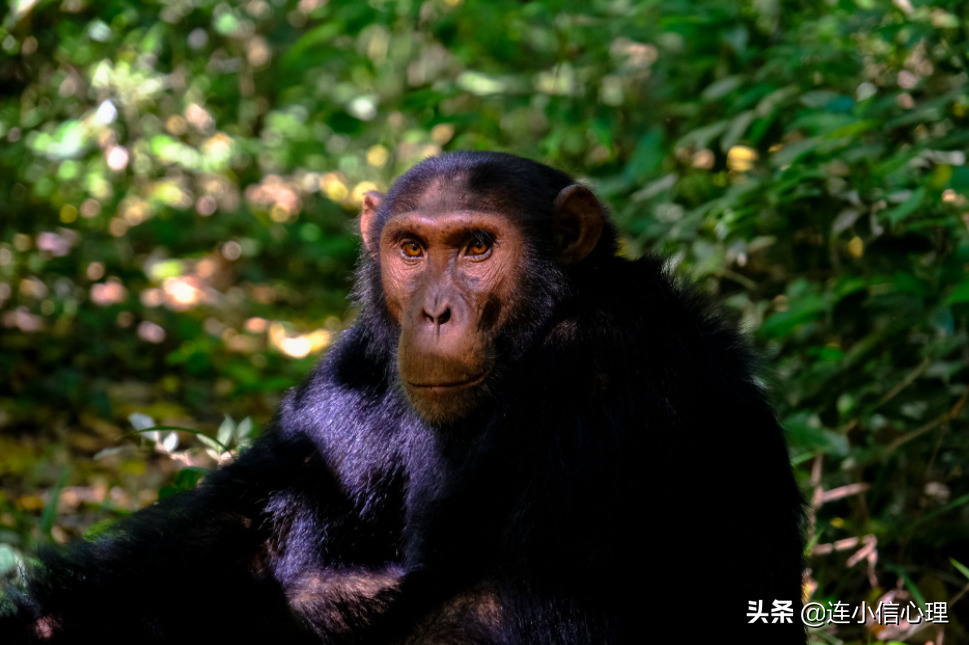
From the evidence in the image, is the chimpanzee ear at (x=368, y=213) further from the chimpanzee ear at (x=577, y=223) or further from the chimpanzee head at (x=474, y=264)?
the chimpanzee ear at (x=577, y=223)

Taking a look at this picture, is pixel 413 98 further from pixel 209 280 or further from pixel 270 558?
pixel 209 280

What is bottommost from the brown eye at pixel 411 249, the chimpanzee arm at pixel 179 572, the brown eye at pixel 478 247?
the chimpanzee arm at pixel 179 572

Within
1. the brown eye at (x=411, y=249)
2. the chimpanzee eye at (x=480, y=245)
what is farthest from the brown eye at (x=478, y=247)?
the brown eye at (x=411, y=249)

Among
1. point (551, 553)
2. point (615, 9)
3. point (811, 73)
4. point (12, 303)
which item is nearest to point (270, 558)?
point (551, 553)

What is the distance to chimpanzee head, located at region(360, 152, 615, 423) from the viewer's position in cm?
359

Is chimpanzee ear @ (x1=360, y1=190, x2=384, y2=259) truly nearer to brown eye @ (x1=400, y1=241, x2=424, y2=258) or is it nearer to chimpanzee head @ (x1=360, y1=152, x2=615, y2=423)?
chimpanzee head @ (x1=360, y1=152, x2=615, y2=423)

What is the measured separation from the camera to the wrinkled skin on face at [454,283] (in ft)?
11.7

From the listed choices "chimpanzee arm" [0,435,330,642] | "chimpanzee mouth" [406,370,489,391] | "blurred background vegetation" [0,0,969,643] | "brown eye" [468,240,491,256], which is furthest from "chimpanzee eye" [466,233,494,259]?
"chimpanzee arm" [0,435,330,642]

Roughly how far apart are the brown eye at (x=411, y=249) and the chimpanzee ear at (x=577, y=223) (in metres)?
0.55

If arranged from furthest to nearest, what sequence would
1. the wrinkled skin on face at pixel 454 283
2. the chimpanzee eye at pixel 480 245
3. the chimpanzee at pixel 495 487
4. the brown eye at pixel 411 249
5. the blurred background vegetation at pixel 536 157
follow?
the blurred background vegetation at pixel 536 157 < the brown eye at pixel 411 249 < the chimpanzee eye at pixel 480 245 < the wrinkled skin on face at pixel 454 283 < the chimpanzee at pixel 495 487

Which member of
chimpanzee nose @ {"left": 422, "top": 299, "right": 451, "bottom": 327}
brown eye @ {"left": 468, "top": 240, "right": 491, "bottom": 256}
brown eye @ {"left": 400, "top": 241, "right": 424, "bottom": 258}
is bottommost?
chimpanzee nose @ {"left": 422, "top": 299, "right": 451, "bottom": 327}

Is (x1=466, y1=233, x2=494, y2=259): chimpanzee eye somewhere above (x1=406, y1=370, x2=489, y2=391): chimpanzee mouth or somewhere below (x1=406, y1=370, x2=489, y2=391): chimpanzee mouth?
above

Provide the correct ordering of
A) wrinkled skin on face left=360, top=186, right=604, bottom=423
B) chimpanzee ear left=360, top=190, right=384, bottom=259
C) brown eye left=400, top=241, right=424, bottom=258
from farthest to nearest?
chimpanzee ear left=360, top=190, right=384, bottom=259 → brown eye left=400, top=241, right=424, bottom=258 → wrinkled skin on face left=360, top=186, right=604, bottom=423

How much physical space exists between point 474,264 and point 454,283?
0.40ft
